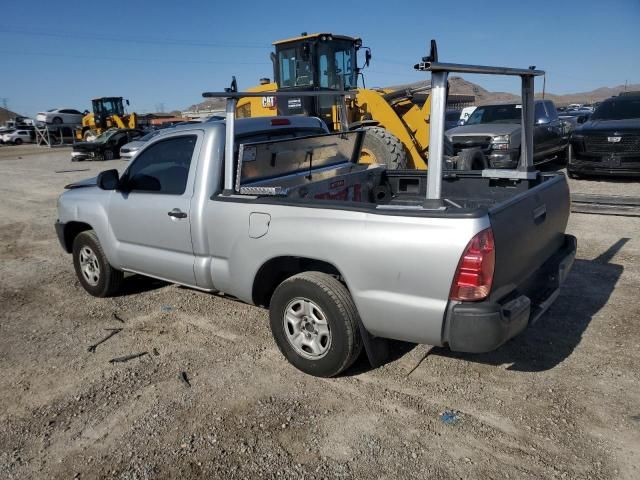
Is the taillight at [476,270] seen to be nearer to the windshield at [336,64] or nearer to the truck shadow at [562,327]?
the truck shadow at [562,327]

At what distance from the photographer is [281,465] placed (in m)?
2.74

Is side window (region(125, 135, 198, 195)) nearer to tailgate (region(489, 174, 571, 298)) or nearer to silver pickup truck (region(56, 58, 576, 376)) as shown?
silver pickup truck (region(56, 58, 576, 376))

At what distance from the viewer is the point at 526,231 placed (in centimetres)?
321

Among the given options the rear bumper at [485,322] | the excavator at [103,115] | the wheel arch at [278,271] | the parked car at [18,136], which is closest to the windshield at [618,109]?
the rear bumper at [485,322]

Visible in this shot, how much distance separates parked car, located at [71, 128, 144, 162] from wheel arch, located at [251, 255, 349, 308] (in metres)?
23.9

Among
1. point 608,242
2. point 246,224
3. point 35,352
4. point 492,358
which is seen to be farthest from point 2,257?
point 608,242

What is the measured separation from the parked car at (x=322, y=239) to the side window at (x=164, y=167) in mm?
15

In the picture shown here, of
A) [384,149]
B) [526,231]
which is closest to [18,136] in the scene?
[384,149]

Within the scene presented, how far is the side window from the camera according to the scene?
13.9ft

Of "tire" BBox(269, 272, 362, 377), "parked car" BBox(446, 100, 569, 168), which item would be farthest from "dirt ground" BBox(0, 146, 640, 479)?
"parked car" BBox(446, 100, 569, 168)

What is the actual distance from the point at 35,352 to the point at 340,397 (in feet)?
8.63

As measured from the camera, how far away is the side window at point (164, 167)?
423cm

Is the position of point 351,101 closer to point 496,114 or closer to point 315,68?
point 315,68

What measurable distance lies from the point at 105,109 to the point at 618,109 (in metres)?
32.3
